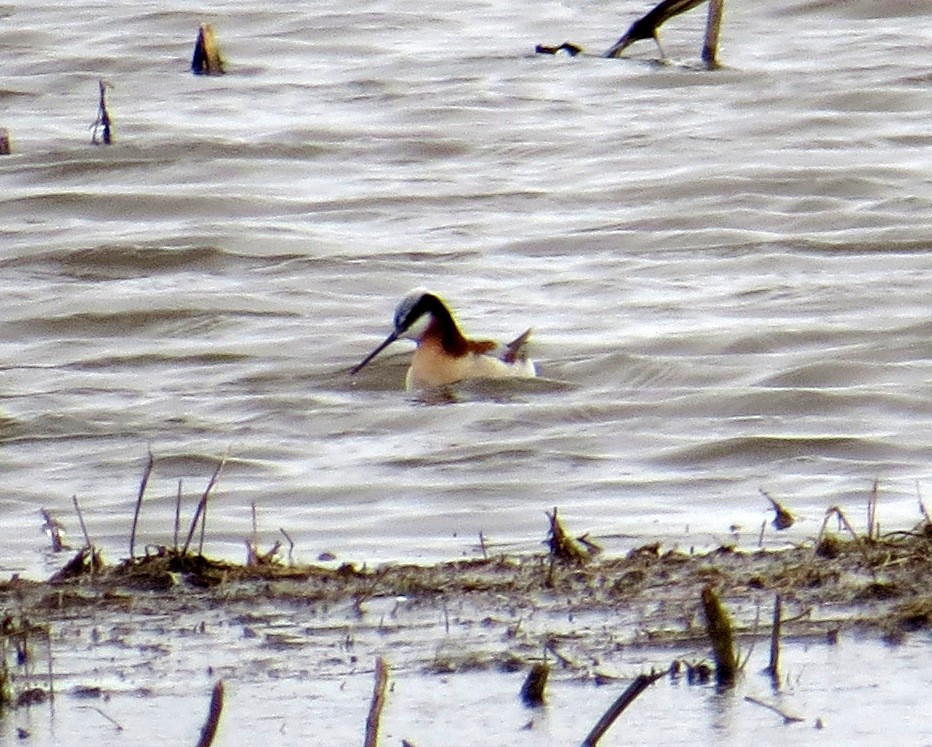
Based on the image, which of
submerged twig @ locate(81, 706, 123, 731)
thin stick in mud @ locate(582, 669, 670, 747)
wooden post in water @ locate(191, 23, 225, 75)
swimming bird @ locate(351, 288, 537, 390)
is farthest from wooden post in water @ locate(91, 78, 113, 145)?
thin stick in mud @ locate(582, 669, 670, 747)

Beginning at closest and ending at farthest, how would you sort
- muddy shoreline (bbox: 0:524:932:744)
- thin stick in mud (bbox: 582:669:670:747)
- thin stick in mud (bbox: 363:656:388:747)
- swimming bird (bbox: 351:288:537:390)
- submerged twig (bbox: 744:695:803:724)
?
1. thin stick in mud (bbox: 363:656:388:747)
2. thin stick in mud (bbox: 582:669:670:747)
3. submerged twig (bbox: 744:695:803:724)
4. muddy shoreline (bbox: 0:524:932:744)
5. swimming bird (bbox: 351:288:537:390)

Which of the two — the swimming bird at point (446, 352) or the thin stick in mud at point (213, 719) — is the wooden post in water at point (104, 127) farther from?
the thin stick in mud at point (213, 719)

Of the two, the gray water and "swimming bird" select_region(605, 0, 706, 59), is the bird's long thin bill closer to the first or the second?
the gray water

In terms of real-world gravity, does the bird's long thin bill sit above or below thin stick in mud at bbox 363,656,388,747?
below

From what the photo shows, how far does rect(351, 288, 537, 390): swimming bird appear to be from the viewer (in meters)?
10.7

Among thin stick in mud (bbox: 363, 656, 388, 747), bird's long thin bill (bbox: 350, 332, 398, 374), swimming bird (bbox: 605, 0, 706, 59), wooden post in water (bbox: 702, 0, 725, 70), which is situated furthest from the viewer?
wooden post in water (bbox: 702, 0, 725, 70)

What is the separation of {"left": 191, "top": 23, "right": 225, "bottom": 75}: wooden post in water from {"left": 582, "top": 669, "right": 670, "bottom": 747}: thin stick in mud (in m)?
13.1

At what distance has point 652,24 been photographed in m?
16.9

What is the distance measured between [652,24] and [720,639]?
40.0 feet

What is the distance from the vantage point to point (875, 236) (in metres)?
13.3

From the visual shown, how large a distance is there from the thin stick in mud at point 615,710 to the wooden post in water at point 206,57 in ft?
42.9

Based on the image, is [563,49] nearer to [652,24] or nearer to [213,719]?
[652,24]

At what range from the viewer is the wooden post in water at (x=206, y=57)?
57.4 ft

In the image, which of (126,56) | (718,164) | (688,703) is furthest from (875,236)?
(688,703)
